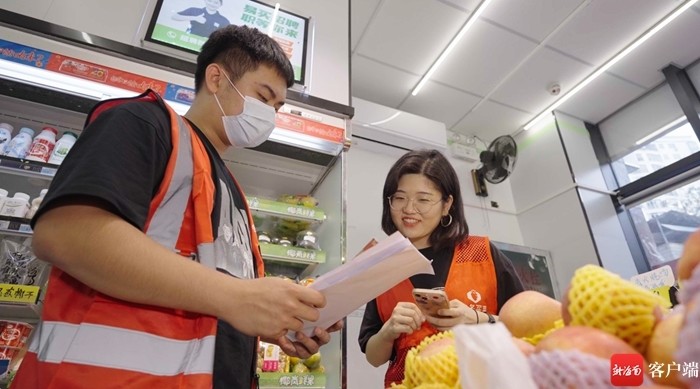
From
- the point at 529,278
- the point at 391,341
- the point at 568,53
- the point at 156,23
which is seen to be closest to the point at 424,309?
the point at 391,341

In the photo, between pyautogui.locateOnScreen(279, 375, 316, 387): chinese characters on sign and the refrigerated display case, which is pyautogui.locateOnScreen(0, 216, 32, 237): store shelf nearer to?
the refrigerated display case

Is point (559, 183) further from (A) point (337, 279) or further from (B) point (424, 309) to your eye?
(A) point (337, 279)

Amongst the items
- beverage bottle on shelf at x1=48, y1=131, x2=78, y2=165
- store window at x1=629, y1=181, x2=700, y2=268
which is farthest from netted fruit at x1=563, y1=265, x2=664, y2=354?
store window at x1=629, y1=181, x2=700, y2=268

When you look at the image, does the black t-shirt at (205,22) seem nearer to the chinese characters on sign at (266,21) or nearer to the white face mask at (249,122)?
the chinese characters on sign at (266,21)

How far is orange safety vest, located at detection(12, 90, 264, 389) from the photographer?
64 cm

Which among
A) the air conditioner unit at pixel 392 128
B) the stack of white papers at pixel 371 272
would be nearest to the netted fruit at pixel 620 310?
the stack of white papers at pixel 371 272

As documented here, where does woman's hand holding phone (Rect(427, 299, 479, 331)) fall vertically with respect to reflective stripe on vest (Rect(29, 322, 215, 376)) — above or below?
above

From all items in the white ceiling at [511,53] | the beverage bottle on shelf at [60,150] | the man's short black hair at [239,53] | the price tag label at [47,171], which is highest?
the white ceiling at [511,53]

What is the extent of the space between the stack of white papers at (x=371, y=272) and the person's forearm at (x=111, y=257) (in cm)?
26

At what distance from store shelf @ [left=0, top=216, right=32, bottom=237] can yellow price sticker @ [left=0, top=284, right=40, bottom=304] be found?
0.20 m

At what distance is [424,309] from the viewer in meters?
0.90

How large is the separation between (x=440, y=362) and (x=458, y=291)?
2.74 ft

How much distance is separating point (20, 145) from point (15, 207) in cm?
31

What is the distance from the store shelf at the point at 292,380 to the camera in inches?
61.4
